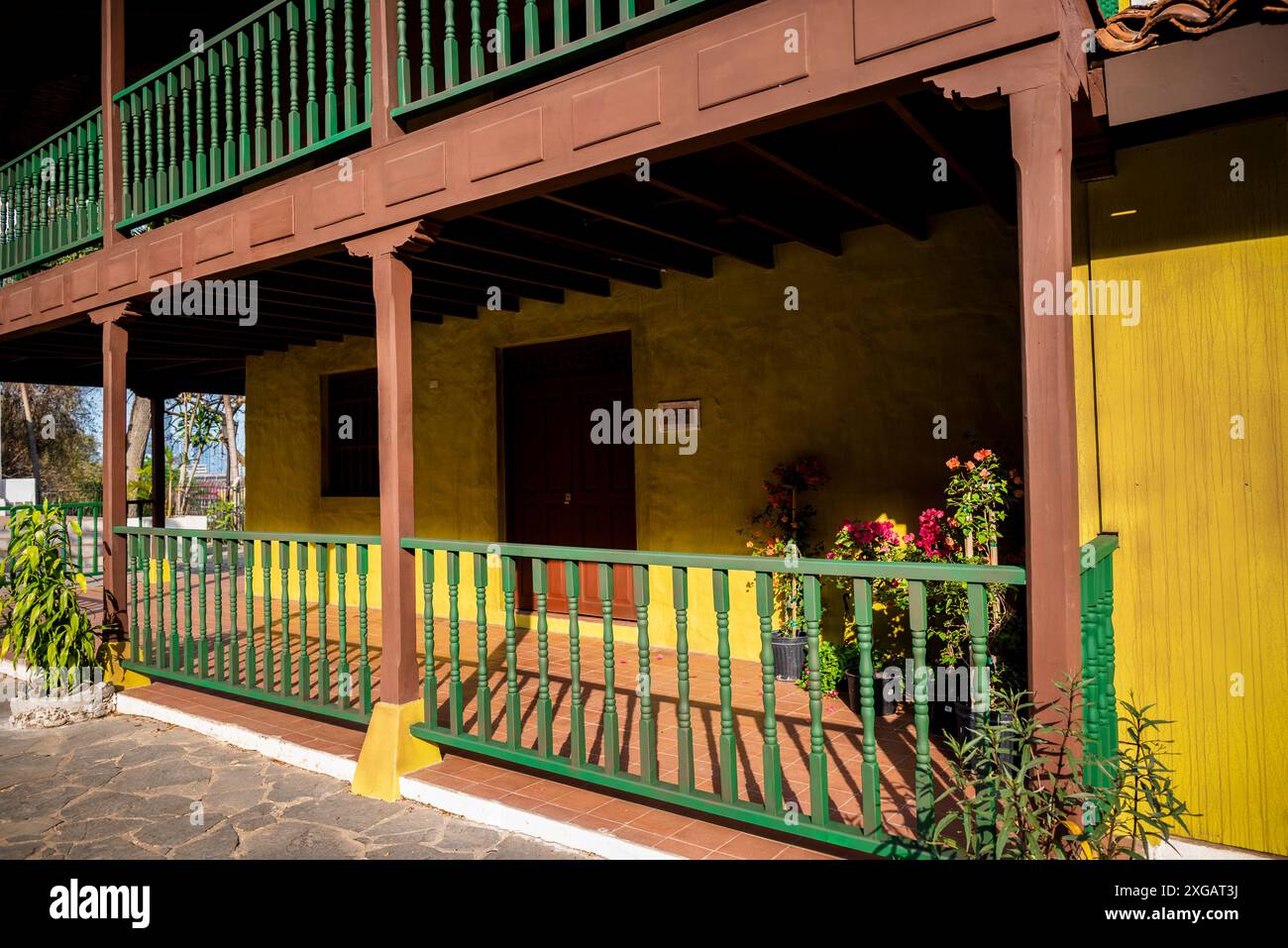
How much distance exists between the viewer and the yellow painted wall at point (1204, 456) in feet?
9.66

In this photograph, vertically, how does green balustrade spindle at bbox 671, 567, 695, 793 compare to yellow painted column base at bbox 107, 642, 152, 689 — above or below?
above

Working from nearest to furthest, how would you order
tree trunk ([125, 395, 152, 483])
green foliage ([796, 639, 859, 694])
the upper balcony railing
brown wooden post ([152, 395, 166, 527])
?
the upper balcony railing < green foliage ([796, 639, 859, 694]) < brown wooden post ([152, 395, 166, 527]) < tree trunk ([125, 395, 152, 483])

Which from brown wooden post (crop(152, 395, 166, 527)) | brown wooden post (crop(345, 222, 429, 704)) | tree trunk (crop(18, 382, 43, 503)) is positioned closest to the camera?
brown wooden post (crop(345, 222, 429, 704))

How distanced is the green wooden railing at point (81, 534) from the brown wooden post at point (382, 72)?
3.55 m

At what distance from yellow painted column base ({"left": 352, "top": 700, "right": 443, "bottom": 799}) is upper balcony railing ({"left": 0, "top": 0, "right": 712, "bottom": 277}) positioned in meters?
3.02

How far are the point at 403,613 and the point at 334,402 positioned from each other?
564 centimetres

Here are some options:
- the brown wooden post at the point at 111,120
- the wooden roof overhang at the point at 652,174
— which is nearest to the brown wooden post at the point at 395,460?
the wooden roof overhang at the point at 652,174

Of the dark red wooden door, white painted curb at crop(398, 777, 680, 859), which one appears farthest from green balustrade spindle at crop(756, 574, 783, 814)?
the dark red wooden door

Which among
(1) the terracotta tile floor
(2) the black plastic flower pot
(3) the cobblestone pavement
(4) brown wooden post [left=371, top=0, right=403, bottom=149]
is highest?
(4) brown wooden post [left=371, top=0, right=403, bottom=149]

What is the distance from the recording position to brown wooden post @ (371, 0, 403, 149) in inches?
163

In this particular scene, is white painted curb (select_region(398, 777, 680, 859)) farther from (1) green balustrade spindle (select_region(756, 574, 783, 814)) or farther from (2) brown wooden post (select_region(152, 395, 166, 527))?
(2) brown wooden post (select_region(152, 395, 166, 527))

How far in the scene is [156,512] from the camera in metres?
11.0

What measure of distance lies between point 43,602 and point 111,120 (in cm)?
347
